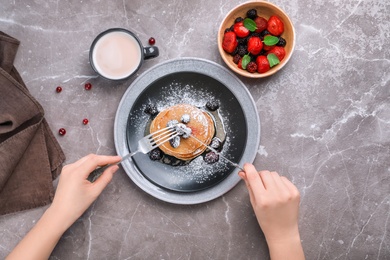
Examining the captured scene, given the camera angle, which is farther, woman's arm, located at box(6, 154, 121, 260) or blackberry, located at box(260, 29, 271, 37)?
blackberry, located at box(260, 29, 271, 37)

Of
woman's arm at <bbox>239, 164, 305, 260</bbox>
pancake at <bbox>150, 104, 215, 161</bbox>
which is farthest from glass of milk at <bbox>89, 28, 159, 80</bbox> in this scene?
woman's arm at <bbox>239, 164, 305, 260</bbox>

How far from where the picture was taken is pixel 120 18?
1.64 m

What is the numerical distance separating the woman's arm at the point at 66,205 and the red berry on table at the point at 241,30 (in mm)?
572

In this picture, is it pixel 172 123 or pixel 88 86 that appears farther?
pixel 88 86

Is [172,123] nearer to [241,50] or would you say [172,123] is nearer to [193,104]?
[193,104]

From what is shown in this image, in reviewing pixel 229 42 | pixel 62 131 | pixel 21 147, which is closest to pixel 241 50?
pixel 229 42

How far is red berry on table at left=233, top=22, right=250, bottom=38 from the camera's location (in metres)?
1.54

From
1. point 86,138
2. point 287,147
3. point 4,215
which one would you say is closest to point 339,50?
point 287,147

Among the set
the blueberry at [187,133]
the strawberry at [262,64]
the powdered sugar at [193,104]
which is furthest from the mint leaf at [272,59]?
the blueberry at [187,133]

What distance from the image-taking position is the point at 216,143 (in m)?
1.58

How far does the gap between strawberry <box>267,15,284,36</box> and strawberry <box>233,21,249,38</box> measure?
0.08m

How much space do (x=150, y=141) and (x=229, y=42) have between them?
42cm

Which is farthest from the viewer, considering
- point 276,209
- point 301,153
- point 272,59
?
point 301,153

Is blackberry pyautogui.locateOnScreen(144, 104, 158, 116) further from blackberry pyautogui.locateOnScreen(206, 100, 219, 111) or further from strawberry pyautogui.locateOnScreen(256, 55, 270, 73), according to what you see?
strawberry pyautogui.locateOnScreen(256, 55, 270, 73)
